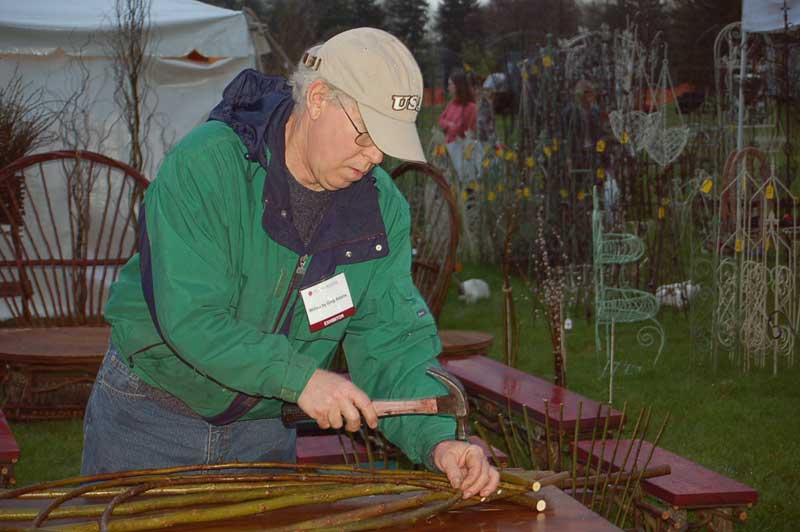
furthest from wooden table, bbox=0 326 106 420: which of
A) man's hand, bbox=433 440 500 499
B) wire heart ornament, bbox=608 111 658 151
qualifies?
wire heart ornament, bbox=608 111 658 151

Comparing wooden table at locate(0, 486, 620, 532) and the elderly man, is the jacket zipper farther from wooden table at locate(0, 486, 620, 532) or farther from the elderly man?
wooden table at locate(0, 486, 620, 532)

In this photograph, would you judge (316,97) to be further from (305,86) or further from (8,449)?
(8,449)

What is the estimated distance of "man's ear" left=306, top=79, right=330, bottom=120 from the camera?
1811 millimetres

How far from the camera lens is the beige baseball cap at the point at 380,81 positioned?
5.69ft

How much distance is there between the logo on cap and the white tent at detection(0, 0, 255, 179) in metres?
4.86

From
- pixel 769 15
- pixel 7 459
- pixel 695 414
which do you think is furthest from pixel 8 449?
pixel 769 15

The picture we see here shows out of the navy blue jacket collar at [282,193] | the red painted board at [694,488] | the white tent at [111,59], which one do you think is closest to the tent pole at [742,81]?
the white tent at [111,59]

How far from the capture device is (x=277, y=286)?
1925mm

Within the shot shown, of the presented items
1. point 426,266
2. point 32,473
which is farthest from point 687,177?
point 32,473

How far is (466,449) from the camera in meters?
1.83

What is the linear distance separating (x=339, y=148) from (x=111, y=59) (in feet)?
17.6

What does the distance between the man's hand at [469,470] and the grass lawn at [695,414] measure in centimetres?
207

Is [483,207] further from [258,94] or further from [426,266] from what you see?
[258,94]

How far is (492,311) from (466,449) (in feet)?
17.7
